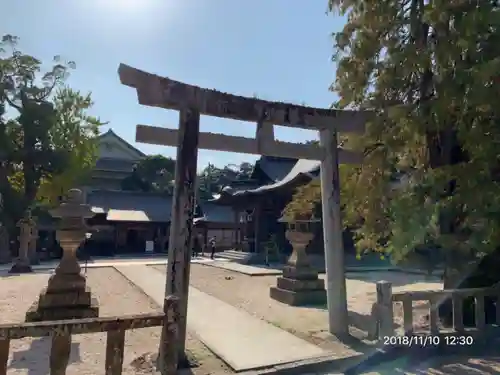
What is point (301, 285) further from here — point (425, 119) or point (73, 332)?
point (73, 332)

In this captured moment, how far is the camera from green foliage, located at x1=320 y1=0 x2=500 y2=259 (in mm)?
5430

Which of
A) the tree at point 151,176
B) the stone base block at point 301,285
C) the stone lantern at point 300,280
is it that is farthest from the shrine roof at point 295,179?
the tree at point 151,176

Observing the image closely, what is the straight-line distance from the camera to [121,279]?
14.6 meters

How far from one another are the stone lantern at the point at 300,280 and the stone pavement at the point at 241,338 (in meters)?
1.56

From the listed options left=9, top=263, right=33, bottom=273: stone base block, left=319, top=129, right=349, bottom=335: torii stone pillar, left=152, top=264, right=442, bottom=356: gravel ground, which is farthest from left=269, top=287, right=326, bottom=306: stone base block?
left=9, top=263, right=33, bottom=273: stone base block

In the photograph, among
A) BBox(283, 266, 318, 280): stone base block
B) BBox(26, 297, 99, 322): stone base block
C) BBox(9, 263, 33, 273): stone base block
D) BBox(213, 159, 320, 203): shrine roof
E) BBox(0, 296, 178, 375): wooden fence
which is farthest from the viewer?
BBox(213, 159, 320, 203): shrine roof

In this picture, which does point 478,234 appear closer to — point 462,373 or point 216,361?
point 462,373

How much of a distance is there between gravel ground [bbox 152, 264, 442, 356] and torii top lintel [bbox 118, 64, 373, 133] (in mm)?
3485

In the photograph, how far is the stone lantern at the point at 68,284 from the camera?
272 inches

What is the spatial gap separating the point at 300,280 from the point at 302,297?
47 centimetres

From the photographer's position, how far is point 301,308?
914cm

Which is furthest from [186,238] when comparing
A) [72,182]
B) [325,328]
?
[72,182]

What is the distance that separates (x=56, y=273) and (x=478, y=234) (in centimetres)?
698

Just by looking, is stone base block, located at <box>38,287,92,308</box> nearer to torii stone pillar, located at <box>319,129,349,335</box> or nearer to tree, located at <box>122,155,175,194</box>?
torii stone pillar, located at <box>319,129,349,335</box>
